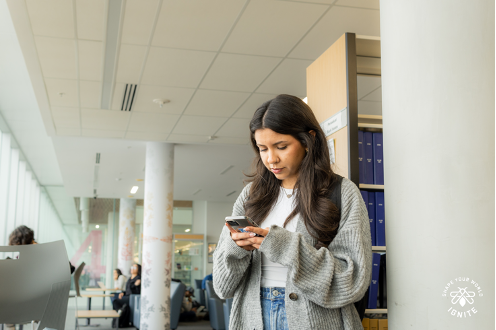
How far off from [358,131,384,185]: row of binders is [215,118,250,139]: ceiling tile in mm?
3786

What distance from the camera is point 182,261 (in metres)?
14.9

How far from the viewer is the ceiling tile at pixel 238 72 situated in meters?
4.10

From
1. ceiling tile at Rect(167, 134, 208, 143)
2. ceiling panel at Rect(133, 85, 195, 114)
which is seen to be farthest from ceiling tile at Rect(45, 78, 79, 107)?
ceiling tile at Rect(167, 134, 208, 143)

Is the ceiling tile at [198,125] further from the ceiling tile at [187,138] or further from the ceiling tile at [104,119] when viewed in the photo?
the ceiling tile at [104,119]

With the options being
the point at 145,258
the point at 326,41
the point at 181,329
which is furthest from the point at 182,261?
the point at 326,41

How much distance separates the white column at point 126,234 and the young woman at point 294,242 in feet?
42.0

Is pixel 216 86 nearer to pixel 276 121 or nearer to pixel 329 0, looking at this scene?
pixel 329 0

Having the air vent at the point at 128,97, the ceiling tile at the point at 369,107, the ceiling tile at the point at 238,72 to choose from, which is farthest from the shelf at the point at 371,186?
the air vent at the point at 128,97

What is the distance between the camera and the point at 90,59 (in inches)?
161

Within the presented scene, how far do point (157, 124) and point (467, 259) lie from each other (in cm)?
543

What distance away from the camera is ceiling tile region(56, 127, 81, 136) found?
6.41 m

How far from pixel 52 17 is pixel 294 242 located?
3019mm

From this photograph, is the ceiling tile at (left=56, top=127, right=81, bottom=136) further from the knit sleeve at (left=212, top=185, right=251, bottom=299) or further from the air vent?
the knit sleeve at (left=212, top=185, right=251, bottom=299)

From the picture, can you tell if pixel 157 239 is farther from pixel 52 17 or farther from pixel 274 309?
pixel 274 309
